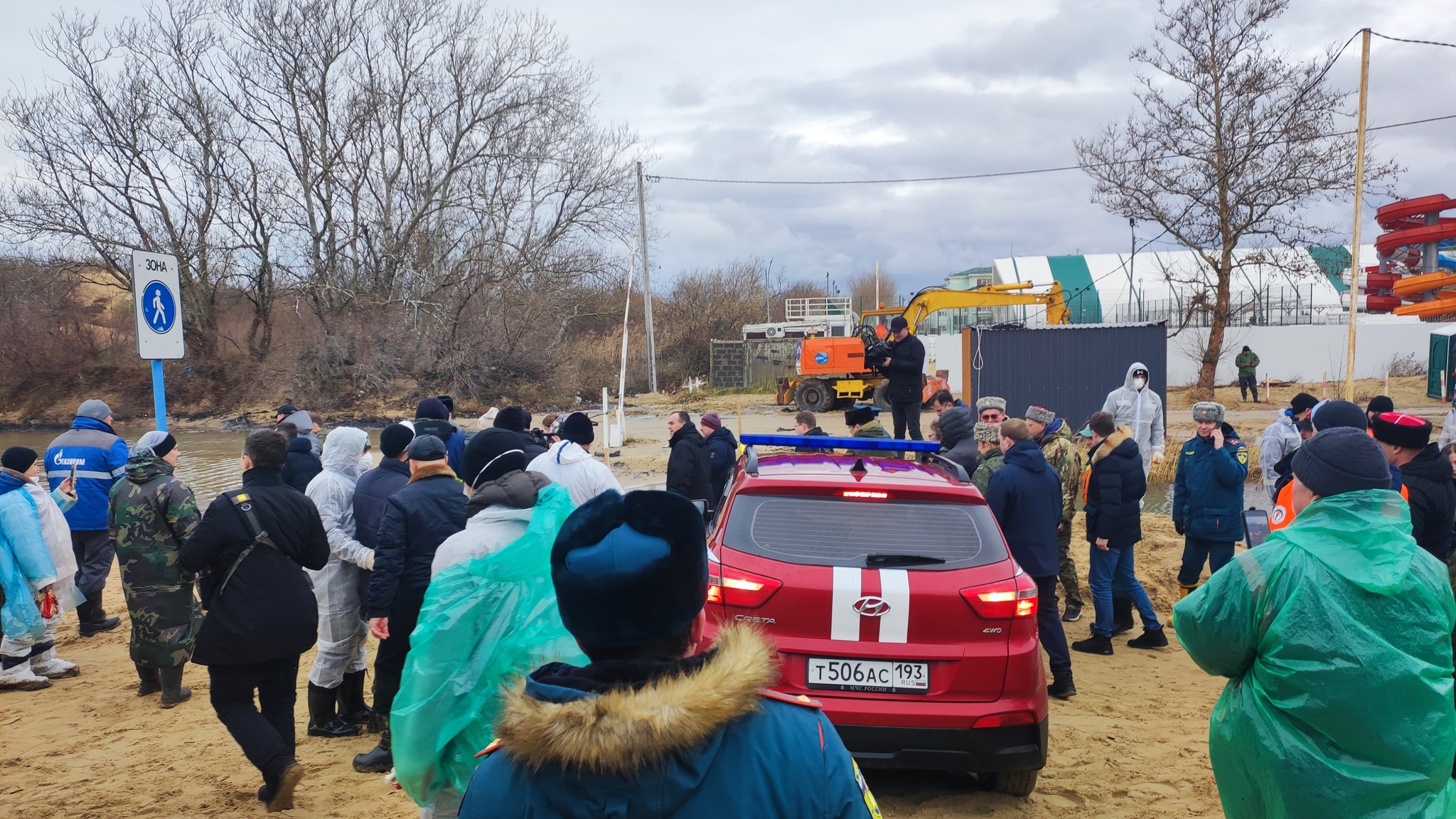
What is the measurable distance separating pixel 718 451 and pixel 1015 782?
5113 mm

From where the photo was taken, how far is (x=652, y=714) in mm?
1250

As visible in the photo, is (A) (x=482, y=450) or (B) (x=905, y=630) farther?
(B) (x=905, y=630)

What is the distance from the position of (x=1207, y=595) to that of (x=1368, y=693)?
1.36 ft

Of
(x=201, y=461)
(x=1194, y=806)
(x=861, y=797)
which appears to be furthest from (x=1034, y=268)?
(x=861, y=797)

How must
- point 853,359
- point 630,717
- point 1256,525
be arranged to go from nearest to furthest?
point 630,717
point 1256,525
point 853,359

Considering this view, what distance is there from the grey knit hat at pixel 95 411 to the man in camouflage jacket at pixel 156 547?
2.11 m

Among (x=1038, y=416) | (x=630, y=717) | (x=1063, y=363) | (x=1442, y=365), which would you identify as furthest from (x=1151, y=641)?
(x=1442, y=365)

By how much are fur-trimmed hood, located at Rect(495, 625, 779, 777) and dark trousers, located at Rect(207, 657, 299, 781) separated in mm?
3374

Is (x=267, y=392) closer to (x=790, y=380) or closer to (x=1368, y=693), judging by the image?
(x=790, y=380)

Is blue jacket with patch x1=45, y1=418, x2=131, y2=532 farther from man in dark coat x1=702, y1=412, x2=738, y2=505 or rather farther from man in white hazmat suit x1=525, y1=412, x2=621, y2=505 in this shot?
man in dark coat x1=702, y1=412, x2=738, y2=505

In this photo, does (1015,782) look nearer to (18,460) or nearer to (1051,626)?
(1051,626)

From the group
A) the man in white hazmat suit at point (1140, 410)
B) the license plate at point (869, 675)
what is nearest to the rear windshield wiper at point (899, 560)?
the license plate at point (869, 675)

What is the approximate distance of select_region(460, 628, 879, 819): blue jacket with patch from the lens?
48.9 inches

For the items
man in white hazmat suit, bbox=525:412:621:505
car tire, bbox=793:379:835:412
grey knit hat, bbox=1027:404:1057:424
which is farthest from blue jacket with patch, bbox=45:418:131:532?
car tire, bbox=793:379:835:412
